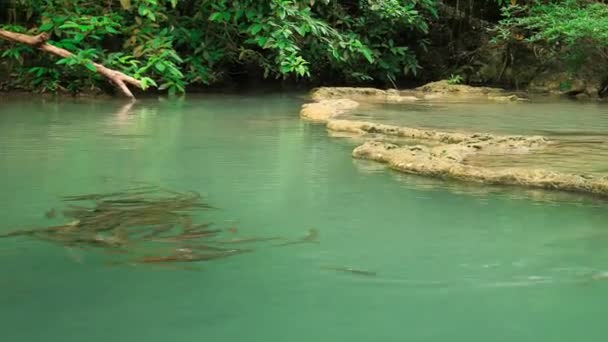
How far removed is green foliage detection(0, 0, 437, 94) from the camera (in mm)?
8461

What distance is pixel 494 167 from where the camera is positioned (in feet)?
12.9

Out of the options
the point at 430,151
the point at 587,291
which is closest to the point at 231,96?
the point at 430,151

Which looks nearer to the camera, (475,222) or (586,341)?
(586,341)

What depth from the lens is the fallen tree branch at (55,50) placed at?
7973 millimetres

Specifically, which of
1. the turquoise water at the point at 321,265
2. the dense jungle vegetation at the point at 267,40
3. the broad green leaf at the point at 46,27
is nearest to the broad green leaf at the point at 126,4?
the dense jungle vegetation at the point at 267,40

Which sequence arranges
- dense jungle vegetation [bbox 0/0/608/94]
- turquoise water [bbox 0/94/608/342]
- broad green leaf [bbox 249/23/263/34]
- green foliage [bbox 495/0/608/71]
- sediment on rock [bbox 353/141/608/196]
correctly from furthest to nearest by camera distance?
green foliage [bbox 495/0/608/71], broad green leaf [bbox 249/23/263/34], dense jungle vegetation [bbox 0/0/608/94], sediment on rock [bbox 353/141/608/196], turquoise water [bbox 0/94/608/342]

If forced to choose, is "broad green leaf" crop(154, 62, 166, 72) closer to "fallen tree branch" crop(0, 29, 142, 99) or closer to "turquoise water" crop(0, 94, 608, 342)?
"fallen tree branch" crop(0, 29, 142, 99)

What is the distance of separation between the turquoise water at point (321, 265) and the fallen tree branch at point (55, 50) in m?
3.93

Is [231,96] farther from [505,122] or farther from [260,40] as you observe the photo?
[505,122]

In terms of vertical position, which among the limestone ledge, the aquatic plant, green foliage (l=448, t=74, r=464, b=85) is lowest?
the aquatic plant

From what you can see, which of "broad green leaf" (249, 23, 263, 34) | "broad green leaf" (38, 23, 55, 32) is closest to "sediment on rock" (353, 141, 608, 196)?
"broad green leaf" (249, 23, 263, 34)

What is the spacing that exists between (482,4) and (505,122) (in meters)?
6.35

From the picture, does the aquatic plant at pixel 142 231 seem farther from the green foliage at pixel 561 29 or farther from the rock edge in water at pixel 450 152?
A: the green foliage at pixel 561 29

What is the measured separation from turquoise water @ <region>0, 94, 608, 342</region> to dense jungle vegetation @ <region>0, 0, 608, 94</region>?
4.58 meters
